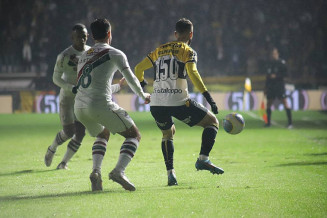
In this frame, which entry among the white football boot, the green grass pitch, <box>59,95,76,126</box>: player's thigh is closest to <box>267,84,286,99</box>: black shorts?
the green grass pitch

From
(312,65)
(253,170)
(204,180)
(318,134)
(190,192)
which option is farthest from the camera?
(312,65)

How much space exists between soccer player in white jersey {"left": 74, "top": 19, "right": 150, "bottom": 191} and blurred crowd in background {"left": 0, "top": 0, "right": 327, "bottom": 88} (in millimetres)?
19745

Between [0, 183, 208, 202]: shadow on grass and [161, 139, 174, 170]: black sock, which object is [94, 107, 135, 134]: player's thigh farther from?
[161, 139, 174, 170]: black sock

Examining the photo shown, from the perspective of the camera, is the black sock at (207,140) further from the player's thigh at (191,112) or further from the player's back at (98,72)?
the player's back at (98,72)

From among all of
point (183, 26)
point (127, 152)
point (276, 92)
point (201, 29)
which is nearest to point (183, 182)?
point (127, 152)

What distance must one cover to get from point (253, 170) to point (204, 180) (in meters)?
1.23

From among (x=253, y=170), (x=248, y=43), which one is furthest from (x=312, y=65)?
(x=253, y=170)

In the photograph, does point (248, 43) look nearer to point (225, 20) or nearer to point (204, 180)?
point (225, 20)

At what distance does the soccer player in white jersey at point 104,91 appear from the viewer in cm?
638

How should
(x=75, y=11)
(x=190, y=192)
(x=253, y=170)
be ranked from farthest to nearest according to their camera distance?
1. (x=75, y=11)
2. (x=253, y=170)
3. (x=190, y=192)

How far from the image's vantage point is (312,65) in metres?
26.7

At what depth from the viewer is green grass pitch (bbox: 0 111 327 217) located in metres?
5.45

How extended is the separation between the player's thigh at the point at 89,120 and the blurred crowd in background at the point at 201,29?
64.0ft

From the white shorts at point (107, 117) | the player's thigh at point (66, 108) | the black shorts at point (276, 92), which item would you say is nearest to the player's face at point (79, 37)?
the player's thigh at point (66, 108)
